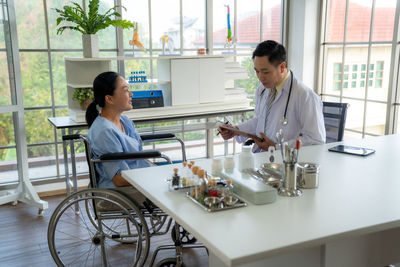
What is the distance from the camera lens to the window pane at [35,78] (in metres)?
3.64

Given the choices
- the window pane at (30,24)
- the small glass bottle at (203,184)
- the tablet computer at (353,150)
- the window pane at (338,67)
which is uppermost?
the window pane at (30,24)

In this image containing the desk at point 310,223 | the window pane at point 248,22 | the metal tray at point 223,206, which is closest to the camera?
the desk at point 310,223

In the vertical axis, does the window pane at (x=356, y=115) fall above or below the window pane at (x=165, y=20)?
below

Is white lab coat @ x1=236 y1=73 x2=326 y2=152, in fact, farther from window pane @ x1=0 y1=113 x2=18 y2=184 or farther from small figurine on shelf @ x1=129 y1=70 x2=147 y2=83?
window pane @ x1=0 y1=113 x2=18 y2=184

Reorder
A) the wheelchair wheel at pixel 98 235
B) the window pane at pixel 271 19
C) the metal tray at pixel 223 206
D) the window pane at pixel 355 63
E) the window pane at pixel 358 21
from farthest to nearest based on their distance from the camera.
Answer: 1. the window pane at pixel 271 19
2. the window pane at pixel 355 63
3. the window pane at pixel 358 21
4. the wheelchair wheel at pixel 98 235
5. the metal tray at pixel 223 206

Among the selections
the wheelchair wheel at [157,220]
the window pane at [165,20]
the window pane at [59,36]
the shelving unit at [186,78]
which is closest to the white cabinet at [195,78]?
the shelving unit at [186,78]

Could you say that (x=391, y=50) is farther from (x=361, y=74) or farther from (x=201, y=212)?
(x=201, y=212)

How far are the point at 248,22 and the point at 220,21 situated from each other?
1.12 ft

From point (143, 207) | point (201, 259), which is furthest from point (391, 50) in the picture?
point (143, 207)

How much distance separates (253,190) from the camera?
58.0 inches

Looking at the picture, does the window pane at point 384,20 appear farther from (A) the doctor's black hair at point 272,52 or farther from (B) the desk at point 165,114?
(A) the doctor's black hair at point 272,52

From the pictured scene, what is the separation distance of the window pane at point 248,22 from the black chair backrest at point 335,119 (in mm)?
1830

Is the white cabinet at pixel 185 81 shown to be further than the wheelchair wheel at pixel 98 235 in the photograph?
Yes

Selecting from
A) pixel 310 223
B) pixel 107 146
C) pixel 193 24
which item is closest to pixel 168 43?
pixel 193 24
